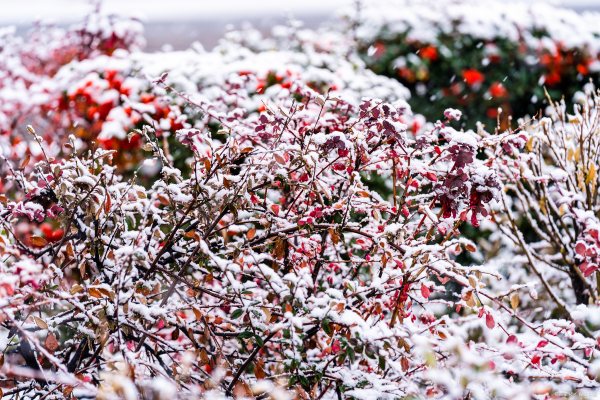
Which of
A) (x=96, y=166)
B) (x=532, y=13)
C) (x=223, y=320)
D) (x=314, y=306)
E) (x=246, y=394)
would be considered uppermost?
(x=532, y=13)

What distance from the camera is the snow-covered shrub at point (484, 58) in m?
6.02

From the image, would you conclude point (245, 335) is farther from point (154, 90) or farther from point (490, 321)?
point (154, 90)

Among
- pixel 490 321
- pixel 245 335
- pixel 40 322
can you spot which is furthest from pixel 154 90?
pixel 490 321

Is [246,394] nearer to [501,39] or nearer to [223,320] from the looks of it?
[223,320]

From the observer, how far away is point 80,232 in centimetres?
263

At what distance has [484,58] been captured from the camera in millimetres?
6102

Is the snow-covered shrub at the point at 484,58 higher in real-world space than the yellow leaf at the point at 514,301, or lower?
higher

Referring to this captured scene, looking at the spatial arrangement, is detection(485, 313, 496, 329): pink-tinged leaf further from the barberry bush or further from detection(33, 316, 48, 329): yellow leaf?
detection(33, 316, 48, 329): yellow leaf

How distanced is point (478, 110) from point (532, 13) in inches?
51.5

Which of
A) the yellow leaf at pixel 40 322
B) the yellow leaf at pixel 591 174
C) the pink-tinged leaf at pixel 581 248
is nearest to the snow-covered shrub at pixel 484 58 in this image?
the yellow leaf at pixel 591 174

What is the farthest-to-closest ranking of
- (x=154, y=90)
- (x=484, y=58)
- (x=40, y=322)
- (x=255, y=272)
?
(x=484, y=58) < (x=154, y=90) < (x=255, y=272) < (x=40, y=322)

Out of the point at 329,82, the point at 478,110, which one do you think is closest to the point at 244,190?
the point at 329,82

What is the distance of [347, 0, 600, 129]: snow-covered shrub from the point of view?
19.7 feet

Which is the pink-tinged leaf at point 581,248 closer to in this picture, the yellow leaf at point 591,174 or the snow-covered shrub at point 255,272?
the snow-covered shrub at point 255,272
